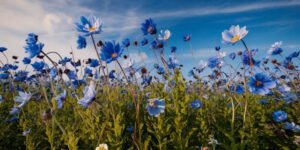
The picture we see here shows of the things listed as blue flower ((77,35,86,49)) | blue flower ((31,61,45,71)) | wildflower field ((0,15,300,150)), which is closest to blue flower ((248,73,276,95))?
wildflower field ((0,15,300,150))

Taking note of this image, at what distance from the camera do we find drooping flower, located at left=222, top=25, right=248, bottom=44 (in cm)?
244

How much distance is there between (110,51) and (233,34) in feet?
3.80

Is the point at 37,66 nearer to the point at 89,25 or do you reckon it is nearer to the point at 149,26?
the point at 149,26

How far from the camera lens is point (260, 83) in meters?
2.68

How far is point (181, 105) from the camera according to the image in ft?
8.60

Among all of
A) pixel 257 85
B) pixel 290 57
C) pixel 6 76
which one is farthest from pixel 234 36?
pixel 6 76

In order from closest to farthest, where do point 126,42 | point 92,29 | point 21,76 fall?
point 92,29
point 126,42
point 21,76

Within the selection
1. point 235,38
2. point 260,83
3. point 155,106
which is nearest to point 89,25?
point 155,106

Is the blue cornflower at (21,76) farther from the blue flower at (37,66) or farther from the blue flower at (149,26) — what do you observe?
the blue flower at (149,26)

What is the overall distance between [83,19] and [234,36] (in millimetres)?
1409

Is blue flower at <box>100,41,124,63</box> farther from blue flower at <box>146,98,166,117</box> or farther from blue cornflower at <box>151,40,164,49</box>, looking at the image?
blue cornflower at <box>151,40,164,49</box>

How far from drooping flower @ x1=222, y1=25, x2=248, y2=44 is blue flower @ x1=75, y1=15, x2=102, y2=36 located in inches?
47.4

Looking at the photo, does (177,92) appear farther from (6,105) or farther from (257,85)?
(6,105)

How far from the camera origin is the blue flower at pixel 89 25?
240 cm
